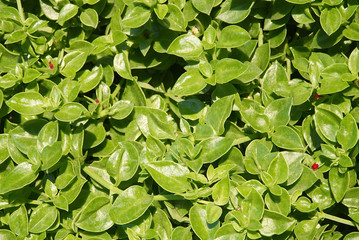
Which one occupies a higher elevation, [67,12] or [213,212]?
[67,12]

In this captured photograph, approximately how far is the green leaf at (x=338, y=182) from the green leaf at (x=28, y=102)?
3.33 ft

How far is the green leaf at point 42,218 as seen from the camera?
1.56 m

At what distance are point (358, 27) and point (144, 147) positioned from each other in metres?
0.87

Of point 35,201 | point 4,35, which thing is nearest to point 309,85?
point 35,201

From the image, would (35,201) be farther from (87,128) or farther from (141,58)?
(141,58)

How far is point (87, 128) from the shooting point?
170 centimetres

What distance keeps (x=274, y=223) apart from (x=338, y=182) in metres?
0.27

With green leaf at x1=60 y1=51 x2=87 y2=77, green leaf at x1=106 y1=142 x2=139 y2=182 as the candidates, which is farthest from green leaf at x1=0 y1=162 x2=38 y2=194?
green leaf at x1=60 y1=51 x2=87 y2=77

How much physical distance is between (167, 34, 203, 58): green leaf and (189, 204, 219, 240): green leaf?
52cm

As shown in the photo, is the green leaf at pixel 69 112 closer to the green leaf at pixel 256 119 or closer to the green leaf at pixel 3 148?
the green leaf at pixel 3 148

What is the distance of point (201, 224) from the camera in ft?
4.81

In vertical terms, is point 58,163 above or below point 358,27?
below

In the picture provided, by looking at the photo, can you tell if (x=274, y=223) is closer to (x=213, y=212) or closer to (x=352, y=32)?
(x=213, y=212)

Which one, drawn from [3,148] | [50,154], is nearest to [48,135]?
[50,154]
